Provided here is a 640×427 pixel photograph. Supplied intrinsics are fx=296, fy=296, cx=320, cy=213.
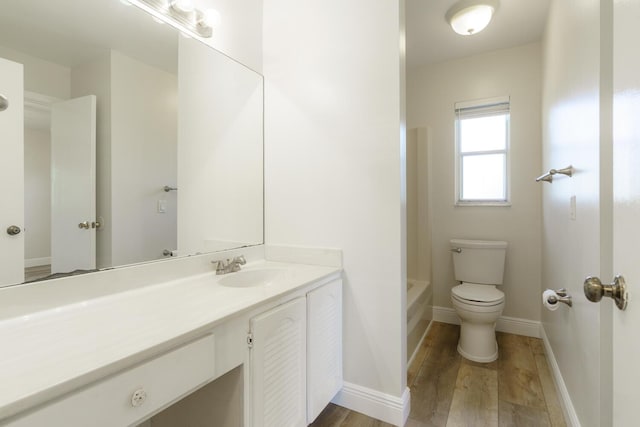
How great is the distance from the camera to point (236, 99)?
1798mm

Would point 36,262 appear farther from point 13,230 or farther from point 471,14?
point 471,14

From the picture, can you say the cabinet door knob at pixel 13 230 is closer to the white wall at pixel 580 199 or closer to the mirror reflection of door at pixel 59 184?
the mirror reflection of door at pixel 59 184

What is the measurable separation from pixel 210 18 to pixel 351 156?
1014 mm

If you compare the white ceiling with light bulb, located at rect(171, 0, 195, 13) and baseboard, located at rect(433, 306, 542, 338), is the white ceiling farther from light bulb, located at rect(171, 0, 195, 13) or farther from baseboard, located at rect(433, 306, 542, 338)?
baseboard, located at rect(433, 306, 542, 338)

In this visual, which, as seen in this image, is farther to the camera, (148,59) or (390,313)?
(390,313)

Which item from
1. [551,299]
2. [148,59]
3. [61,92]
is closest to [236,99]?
[148,59]

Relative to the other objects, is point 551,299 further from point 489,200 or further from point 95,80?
point 95,80

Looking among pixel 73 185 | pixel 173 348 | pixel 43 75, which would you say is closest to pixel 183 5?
pixel 43 75

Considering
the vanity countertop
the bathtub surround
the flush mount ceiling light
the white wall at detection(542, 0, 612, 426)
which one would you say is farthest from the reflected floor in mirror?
the flush mount ceiling light

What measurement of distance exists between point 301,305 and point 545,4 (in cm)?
261

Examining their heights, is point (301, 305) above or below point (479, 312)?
above

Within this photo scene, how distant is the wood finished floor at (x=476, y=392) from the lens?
1.54 meters

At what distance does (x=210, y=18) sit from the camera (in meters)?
1.52

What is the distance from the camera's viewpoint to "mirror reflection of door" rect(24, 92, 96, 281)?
96 cm
